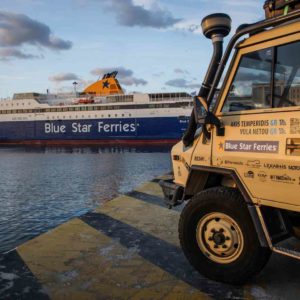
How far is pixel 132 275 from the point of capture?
4.81 m

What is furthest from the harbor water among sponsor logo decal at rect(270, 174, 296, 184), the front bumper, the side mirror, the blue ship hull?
the blue ship hull

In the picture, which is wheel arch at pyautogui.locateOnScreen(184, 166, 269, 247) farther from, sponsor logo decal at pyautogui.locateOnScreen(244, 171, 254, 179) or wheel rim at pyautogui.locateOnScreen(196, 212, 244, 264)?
wheel rim at pyautogui.locateOnScreen(196, 212, 244, 264)

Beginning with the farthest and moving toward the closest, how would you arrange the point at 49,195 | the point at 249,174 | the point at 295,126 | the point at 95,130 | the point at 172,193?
the point at 95,130
the point at 49,195
the point at 172,193
the point at 249,174
the point at 295,126

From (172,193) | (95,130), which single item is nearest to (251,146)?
(172,193)

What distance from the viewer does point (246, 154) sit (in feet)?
14.1

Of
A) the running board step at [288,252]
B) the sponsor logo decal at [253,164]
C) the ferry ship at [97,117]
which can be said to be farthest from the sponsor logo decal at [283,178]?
the ferry ship at [97,117]

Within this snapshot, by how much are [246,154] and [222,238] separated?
1.04 m

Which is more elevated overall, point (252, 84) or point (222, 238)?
point (252, 84)

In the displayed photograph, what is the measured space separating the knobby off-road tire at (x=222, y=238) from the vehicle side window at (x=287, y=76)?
1198mm

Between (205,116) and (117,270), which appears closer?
(205,116)

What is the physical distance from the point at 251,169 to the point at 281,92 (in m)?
0.90

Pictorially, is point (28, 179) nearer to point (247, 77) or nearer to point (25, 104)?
point (247, 77)

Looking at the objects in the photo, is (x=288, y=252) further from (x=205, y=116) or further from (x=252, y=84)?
(x=252, y=84)

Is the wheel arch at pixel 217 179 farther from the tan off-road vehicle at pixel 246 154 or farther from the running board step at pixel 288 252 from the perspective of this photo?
the running board step at pixel 288 252
